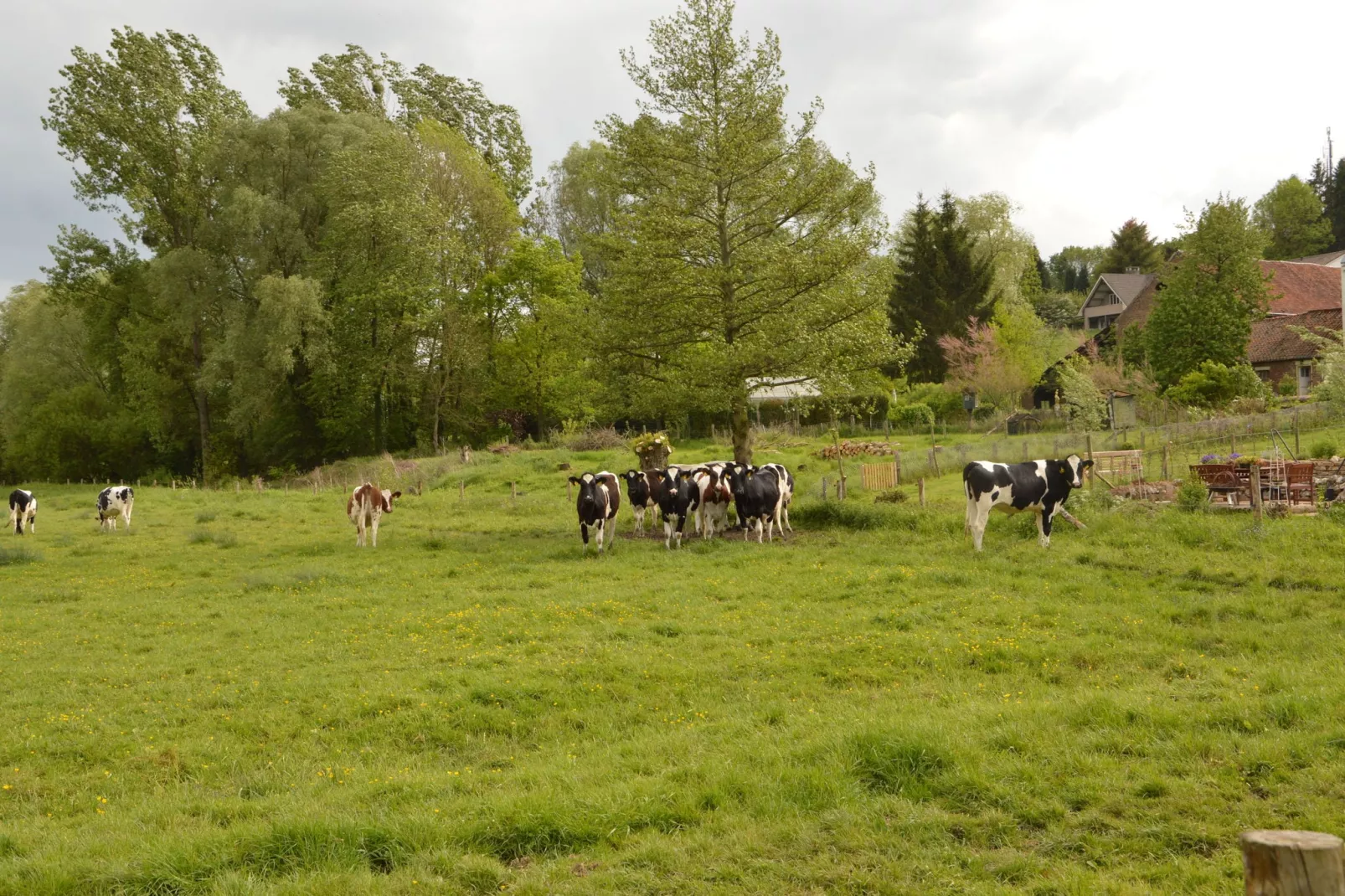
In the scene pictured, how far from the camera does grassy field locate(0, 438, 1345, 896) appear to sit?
5.80 meters

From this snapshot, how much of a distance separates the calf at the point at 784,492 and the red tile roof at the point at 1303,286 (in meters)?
41.4

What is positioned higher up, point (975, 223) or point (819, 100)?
point (975, 223)

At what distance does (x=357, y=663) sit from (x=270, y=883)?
6.07 m

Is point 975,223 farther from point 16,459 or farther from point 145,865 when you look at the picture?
point 145,865

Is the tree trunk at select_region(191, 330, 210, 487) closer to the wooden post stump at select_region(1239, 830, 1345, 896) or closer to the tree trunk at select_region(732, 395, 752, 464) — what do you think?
the tree trunk at select_region(732, 395, 752, 464)

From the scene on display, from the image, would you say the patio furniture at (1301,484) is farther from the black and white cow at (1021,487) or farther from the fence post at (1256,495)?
the black and white cow at (1021,487)

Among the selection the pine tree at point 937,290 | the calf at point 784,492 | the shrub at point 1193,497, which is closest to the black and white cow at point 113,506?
the calf at point 784,492

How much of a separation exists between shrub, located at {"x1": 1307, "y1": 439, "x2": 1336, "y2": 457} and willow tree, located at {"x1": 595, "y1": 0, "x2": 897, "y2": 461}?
959cm

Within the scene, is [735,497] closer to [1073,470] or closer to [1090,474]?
[1073,470]

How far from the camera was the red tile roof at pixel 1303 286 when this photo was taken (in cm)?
5145

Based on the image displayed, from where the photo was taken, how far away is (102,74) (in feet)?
143

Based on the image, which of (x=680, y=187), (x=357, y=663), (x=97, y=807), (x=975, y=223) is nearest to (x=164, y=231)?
(x=680, y=187)

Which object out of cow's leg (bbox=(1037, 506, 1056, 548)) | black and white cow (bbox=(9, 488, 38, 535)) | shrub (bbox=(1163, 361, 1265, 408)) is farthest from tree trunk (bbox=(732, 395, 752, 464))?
black and white cow (bbox=(9, 488, 38, 535))

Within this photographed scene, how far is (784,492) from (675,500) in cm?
258
